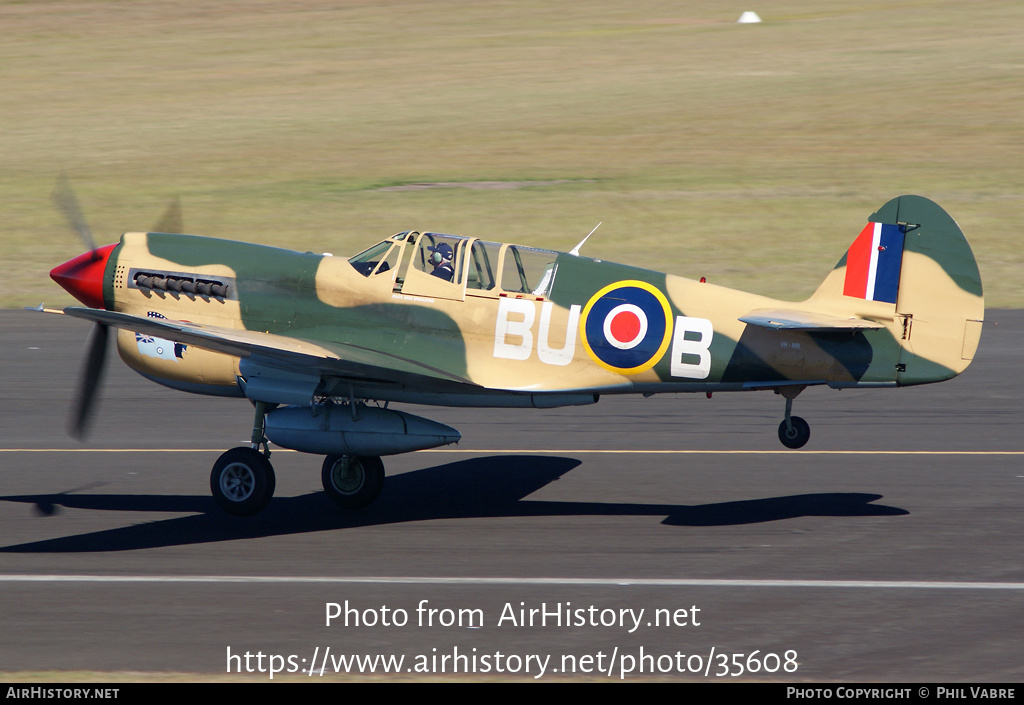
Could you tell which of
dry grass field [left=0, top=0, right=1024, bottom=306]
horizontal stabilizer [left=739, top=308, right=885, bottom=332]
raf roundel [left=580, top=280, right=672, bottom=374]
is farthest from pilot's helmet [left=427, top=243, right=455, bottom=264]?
dry grass field [left=0, top=0, right=1024, bottom=306]

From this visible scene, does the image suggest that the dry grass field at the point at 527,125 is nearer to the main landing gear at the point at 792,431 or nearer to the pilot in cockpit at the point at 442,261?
the main landing gear at the point at 792,431

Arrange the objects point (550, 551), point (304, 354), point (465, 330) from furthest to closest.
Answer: point (465, 330)
point (304, 354)
point (550, 551)

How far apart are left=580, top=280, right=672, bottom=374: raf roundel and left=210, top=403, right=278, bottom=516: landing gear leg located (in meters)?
3.27

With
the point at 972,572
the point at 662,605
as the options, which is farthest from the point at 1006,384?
the point at 662,605

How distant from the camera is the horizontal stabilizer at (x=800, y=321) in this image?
10422 millimetres

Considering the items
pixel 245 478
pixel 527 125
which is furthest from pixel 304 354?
pixel 527 125

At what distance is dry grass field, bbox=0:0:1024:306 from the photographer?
30938mm

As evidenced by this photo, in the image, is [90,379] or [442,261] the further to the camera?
[442,261]

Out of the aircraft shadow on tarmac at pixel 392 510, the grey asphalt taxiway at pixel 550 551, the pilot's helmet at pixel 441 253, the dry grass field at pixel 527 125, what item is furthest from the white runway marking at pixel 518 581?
the dry grass field at pixel 527 125

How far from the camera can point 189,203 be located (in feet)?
110

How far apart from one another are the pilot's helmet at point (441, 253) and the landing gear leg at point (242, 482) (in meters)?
2.49

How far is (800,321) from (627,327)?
157cm

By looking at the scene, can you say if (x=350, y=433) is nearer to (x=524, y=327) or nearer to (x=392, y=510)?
(x=392, y=510)

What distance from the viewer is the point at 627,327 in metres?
11.0
